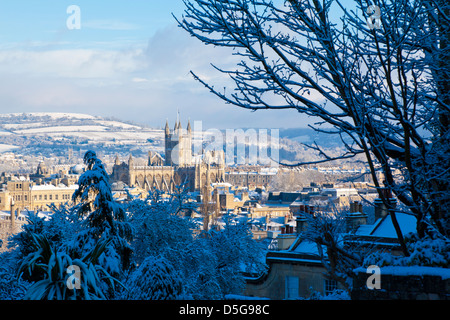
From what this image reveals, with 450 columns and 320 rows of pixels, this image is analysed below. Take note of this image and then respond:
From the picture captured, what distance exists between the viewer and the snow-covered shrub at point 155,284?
7.38 meters

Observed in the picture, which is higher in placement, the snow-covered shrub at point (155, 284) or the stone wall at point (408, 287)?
the stone wall at point (408, 287)

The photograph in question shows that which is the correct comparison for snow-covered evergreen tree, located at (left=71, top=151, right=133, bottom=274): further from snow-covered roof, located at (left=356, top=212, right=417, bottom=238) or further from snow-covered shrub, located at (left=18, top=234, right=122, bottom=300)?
snow-covered shrub, located at (left=18, top=234, right=122, bottom=300)

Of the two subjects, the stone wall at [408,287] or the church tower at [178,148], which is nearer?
the stone wall at [408,287]

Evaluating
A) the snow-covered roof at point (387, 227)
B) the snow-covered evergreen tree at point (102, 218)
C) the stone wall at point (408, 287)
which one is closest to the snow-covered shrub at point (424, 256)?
the stone wall at point (408, 287)

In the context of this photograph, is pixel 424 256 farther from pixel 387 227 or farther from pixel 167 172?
pixel 167 172

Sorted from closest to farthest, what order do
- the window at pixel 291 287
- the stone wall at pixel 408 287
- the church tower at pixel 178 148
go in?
the stone wall at pixel 408 287, the window at pixel 291 287, the church tower at pixel 178 148

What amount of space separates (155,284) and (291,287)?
9594 millimetres

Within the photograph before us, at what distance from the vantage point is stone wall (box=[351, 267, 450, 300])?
520cm

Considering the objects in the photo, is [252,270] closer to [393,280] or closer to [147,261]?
[147,261]

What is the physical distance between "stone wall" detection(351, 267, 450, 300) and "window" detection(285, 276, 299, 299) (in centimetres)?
1086

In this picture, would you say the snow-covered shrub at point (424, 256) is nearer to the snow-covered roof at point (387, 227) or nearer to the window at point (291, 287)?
the snow-covered roof at point (387, 227)

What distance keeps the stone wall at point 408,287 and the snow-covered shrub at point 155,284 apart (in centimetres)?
264

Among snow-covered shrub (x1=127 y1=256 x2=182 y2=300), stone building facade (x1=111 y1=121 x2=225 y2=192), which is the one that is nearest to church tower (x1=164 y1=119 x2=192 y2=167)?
stone building facade (x1=111 y1=121 x2=225 y2=192)
